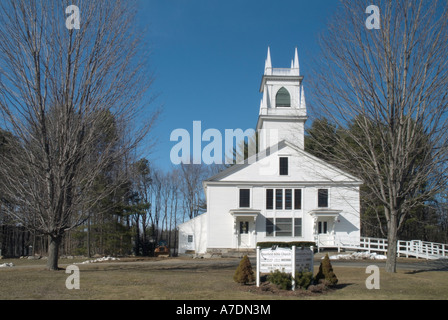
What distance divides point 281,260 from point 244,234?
23179mm

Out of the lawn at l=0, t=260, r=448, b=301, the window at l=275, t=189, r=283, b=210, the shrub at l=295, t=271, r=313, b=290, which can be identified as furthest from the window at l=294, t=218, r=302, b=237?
the shrub at l=295, t=271, r=313, b=290

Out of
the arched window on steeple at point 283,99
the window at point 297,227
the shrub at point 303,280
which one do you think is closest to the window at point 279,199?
the window at point 297,227

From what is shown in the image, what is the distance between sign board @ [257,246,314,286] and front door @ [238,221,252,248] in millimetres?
22611

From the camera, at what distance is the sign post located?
11.6m

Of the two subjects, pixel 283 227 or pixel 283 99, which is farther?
pixel 283 99

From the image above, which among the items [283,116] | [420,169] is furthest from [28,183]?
[283,116]

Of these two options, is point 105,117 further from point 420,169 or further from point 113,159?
point 420,169

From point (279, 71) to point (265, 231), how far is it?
52.9 feet

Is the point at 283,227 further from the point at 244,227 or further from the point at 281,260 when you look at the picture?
the point at 281,260

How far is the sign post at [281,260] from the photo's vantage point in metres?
11.6

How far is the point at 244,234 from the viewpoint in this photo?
34656mm

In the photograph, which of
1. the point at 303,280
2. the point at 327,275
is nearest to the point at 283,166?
the point at 327,275

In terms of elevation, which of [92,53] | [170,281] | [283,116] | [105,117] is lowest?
[170,281]

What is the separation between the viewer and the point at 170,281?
13281 mm
